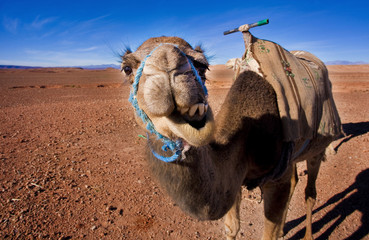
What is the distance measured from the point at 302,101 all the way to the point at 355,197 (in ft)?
9.82

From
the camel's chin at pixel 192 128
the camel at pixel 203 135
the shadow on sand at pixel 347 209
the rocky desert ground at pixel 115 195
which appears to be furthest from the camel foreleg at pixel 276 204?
the camel's chin at pixel 192 128

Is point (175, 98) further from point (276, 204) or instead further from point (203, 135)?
point (276, 204)

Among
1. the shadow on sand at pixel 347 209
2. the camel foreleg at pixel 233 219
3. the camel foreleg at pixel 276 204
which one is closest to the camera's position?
the camel foreleg at pixel 276 204

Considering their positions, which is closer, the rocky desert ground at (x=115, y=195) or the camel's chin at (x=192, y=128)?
the camel's chin at (x=192, y=128)

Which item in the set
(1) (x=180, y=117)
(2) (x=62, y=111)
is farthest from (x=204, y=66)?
(2) (x=62, y=111)

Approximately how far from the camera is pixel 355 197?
Answer: 476 centimetres

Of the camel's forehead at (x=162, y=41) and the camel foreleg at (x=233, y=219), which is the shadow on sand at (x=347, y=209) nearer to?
the camel foreleg at (x=233, y=219)

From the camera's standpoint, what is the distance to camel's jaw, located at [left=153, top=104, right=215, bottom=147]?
1.40m

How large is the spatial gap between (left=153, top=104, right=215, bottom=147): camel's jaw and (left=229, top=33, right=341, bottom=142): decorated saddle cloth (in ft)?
5.61

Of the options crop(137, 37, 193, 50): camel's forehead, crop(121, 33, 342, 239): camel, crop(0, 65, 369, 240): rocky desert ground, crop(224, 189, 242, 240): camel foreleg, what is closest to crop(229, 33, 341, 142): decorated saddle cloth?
crop(121, 33, 342, 239): camel

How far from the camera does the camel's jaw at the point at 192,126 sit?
1.40 metres

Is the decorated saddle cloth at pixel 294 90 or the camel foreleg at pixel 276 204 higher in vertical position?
the decorated saddle cloth at pixel 294 90

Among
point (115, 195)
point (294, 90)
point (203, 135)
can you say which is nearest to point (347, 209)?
point (294, 90)

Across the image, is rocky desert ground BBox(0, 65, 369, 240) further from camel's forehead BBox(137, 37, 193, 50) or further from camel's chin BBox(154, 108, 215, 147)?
camel's chin BBox(154, 108, 215, 147)
